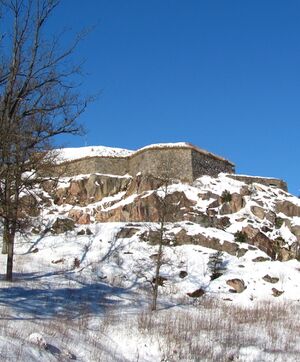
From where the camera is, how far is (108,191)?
30969 mm

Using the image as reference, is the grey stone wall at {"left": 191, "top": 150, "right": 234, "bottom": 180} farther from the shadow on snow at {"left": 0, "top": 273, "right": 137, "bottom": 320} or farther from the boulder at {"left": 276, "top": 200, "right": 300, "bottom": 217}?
the shadow on snow at {"left": 0, "top": 273, "right": 137, "bottom": 320}

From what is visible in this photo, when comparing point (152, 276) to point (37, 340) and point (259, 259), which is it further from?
point (37, 340)

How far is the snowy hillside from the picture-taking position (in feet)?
31.8

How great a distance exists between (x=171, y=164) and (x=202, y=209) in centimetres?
591

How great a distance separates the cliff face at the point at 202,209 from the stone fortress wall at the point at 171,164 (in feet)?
3.38

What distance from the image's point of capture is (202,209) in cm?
2681

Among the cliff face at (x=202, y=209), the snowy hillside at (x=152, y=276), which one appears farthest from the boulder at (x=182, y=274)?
the cliff face at (x=202, y=209)

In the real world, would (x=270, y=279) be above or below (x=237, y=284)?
above

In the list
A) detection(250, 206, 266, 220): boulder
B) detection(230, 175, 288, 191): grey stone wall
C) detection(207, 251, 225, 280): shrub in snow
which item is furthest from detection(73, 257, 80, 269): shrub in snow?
detection(230, 175, 288, 191): grey stone wall

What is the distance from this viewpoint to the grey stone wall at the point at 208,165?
108ft

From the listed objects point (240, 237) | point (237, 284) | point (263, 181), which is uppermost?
point (263, 181)

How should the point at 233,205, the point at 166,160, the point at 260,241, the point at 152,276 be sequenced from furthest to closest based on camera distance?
the point at 166,160
the point at 233,205
the point at 260,241
the point at 152,276

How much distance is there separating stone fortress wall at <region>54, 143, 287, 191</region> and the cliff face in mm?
1032

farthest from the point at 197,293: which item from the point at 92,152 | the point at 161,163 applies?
the point at 92,152
